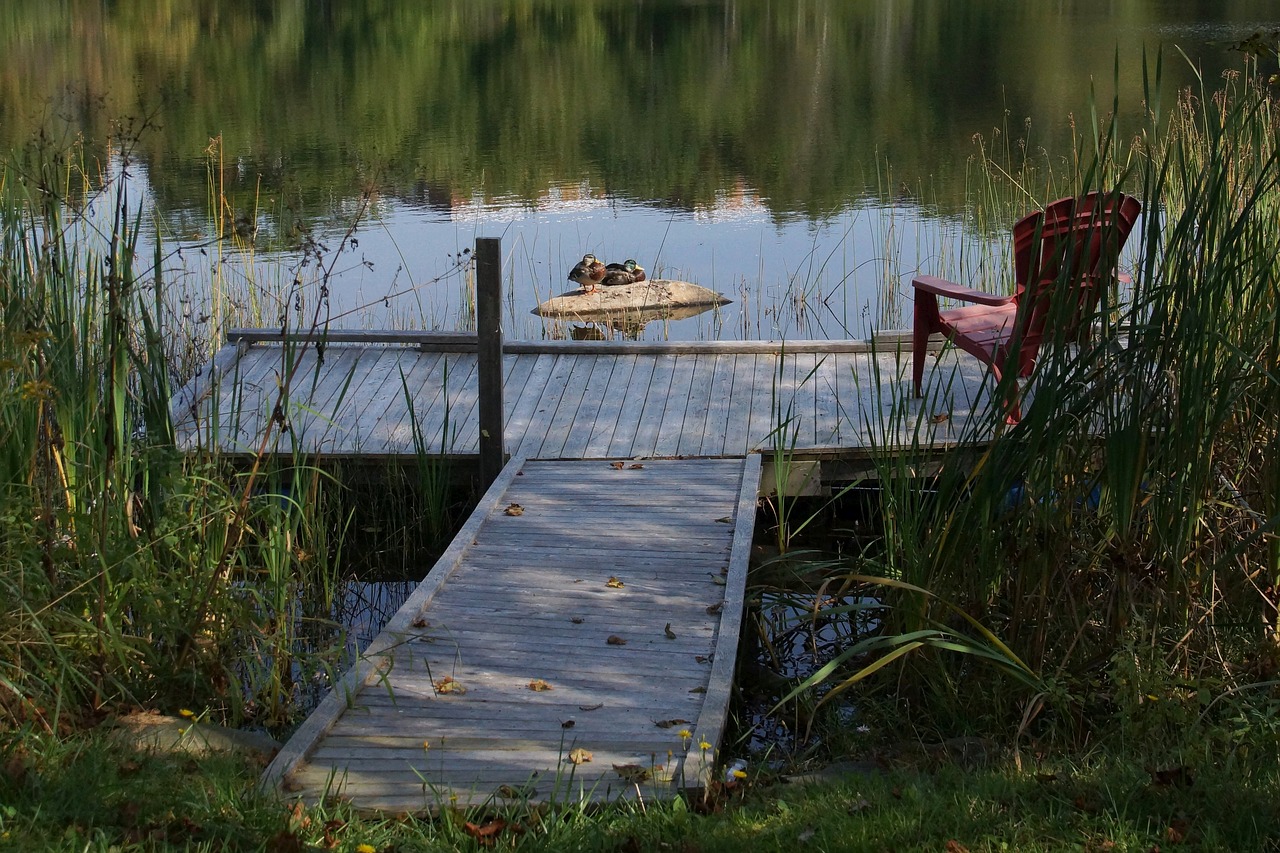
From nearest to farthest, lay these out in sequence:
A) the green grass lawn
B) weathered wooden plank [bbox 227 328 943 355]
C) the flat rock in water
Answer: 1. the green grass lawn
2. weathered wooden plank [bbox 227 328 943 355]
3. the flat rock in water

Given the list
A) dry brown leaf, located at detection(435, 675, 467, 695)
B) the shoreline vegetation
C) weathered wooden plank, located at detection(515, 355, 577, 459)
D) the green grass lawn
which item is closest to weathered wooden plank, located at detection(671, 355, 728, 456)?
weathered wooden plank, located at detection(515, 355, 577, 459)

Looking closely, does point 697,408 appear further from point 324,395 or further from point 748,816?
point 748,816

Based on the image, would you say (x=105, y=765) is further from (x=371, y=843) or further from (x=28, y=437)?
(x=28, y=437)

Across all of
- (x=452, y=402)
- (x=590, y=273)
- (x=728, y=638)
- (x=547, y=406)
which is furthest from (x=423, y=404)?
(x=590, y=273)

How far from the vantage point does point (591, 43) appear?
74.2 ft

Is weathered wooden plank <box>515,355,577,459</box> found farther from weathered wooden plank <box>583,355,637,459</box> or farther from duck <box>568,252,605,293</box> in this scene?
duck <box>568,252,605,293</box>

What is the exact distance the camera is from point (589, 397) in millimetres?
5465

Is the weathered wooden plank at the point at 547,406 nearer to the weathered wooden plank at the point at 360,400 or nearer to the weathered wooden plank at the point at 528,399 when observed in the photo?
the weathered wooden plank at the point at 528,399

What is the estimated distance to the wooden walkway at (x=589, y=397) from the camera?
4.85 meters

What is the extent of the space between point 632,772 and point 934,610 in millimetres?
920

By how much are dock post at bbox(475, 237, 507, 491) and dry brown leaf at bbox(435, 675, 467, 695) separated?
1607 millimetres

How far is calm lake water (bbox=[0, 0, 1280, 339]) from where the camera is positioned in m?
8.39

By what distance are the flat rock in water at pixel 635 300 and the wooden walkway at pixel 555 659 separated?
3602 millimetres

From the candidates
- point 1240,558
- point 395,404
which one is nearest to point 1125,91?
point 395,404
